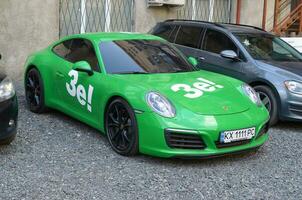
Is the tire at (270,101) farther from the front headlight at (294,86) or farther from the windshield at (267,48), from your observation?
the windshield at (267,48)

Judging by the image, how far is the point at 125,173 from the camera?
4.68 m

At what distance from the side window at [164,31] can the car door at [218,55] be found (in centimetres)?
86

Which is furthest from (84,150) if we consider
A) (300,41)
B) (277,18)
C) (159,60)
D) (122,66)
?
(277,18)

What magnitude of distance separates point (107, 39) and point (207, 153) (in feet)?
7.05

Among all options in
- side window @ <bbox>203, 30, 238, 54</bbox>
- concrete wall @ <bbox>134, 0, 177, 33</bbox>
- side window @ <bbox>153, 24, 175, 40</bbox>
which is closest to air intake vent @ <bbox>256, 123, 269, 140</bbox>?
side window @ <bbox>203, 30, 238, 54</bbox>

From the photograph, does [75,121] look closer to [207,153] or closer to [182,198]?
[207,153]

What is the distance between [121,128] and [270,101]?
2.55 meters

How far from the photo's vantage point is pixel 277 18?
1438cm

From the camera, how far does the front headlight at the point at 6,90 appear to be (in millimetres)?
4844

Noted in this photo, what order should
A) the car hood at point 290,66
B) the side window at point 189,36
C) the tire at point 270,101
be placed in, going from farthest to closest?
the side window at point 189,36 → the car hood at point 290,66 → the tire at point 270,101

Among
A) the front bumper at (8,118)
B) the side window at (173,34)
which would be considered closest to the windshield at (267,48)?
the side window at (173,34)

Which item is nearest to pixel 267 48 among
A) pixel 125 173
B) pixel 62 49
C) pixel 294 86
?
pixel 294 86

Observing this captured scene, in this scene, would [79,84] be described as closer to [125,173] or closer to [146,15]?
[125,173]

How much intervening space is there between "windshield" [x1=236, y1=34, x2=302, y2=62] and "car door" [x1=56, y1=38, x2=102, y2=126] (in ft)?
8.58
